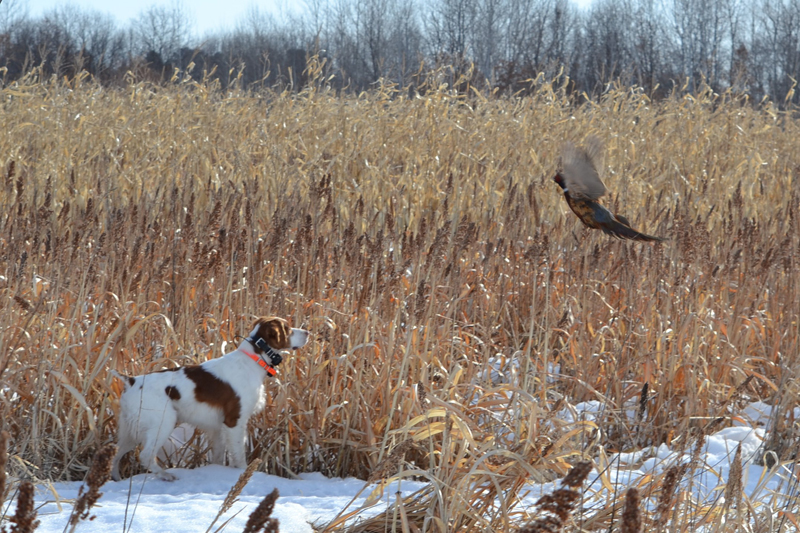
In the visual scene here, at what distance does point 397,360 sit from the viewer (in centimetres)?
295

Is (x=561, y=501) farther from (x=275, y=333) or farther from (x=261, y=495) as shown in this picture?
(x=275, y=333)

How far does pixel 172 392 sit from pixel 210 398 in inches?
5.2

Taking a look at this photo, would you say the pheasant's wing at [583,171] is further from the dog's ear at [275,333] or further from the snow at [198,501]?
the dog's ear at [275,333]

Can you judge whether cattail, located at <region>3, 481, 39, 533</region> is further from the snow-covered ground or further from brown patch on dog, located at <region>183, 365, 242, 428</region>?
brown patch on dog, located at <region>183, 365, 242, 428</region>

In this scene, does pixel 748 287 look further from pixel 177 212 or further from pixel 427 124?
pixel 427 124

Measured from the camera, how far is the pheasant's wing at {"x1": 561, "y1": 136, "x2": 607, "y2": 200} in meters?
2.34

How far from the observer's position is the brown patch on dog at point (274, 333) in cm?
279

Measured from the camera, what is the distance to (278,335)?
110 inches

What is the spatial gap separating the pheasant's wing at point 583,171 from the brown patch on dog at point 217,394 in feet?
4.52

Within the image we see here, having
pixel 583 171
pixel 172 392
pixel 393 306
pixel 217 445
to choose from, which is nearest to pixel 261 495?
pixel 217 445

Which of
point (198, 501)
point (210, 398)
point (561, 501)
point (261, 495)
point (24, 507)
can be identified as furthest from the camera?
point (210, 398)

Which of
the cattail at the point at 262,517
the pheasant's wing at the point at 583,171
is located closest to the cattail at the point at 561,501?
the cattail at the point at 262,517

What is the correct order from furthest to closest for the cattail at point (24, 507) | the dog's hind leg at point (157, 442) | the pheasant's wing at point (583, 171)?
the dog's hind leg at point (157, 442) → the pheasant's wing at point (583, 171) → the cattail at point (24, 507)

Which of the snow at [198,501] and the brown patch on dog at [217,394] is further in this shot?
the brown patch on dog at [217,394]
